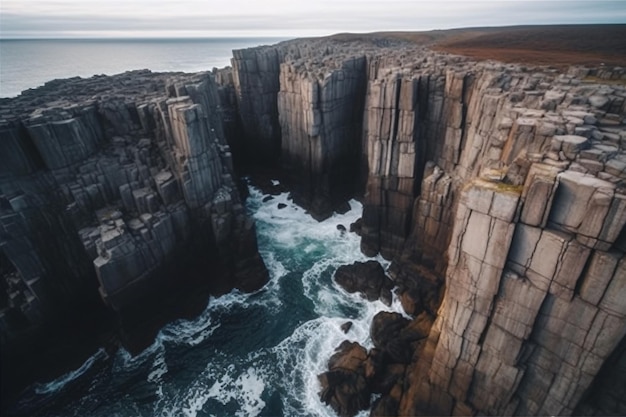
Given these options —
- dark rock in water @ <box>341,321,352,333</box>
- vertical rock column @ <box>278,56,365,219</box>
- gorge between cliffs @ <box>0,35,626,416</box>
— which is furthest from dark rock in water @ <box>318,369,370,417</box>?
A: vertical rock column @ <box>278,56,365,219</box>

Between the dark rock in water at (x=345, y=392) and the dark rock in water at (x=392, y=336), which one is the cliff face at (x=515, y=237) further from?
the dark rock in water at (x=345, y=392)

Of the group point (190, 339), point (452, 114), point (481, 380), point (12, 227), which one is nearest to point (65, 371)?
point (190, 339)

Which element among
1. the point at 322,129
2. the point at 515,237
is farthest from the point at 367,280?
the point at 322,129

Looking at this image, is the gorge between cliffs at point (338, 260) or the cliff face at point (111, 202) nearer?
the gorge between cliffs at point (338, 260)

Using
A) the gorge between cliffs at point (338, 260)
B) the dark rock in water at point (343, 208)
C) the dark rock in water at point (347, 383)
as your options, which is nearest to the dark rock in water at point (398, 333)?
the gorge between cliffs at point (338, 260)

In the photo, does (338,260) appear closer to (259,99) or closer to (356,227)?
(356,227)

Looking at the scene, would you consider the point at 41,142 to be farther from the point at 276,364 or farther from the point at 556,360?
the point at 556,360
